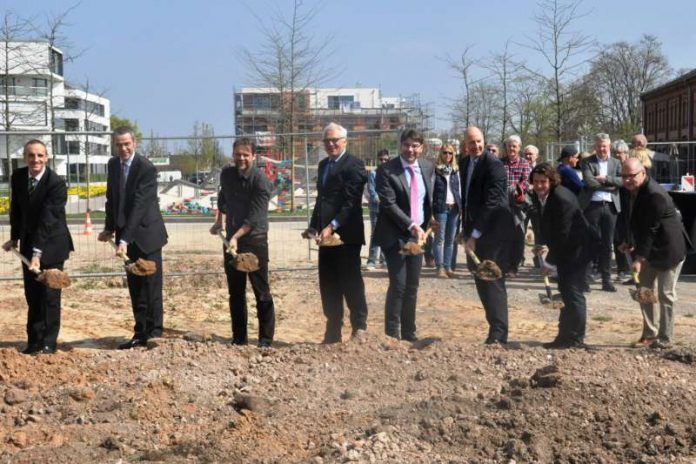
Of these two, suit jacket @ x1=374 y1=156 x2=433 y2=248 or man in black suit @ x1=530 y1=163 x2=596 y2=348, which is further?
man in black suit @ x1=530 y1=163 x2=596 y2=348

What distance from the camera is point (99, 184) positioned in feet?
48.9

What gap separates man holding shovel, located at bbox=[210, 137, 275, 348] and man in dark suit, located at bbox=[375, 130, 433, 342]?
3.43 ft

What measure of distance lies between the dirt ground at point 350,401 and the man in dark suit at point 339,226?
2.16 ft

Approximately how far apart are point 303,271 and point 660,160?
8219mm

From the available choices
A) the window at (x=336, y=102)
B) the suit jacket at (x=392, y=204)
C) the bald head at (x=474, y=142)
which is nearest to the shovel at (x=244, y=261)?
the suit jacket at (x=392, y=204)

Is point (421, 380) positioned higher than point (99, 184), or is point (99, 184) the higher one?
point (99, 184)

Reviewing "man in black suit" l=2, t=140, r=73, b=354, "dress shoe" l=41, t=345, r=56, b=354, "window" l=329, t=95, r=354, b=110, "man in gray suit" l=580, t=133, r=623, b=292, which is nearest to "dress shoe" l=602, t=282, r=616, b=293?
"man in gray suit" l=580, t=133, r=623, b=292

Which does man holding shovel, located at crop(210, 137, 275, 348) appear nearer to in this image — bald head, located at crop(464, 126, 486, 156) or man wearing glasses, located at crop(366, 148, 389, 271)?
bald head, located at crop(464, 126, 486, 156)

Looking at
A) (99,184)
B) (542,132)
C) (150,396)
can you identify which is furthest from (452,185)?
(542,132)

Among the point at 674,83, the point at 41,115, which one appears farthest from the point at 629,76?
the point at 41,115

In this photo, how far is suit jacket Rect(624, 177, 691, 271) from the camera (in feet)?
24.1

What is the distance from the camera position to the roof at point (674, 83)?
56781mm

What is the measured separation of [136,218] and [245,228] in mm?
974

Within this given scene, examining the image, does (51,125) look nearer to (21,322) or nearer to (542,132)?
(542,132)
